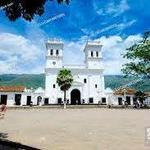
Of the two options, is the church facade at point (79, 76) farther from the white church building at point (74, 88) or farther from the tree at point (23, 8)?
the tree at point (23, 8)

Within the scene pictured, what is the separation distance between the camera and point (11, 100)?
6956cm

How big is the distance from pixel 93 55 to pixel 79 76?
6.48 meters

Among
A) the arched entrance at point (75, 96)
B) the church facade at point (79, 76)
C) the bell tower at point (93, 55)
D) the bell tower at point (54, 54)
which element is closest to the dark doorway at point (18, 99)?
the church facade at point (79, 76)

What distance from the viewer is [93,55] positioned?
74.1 m

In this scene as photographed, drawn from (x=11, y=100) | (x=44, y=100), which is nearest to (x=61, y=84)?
(x=44, y=100)

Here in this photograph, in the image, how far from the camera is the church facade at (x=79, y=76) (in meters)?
70.4

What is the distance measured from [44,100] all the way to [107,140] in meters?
59.7

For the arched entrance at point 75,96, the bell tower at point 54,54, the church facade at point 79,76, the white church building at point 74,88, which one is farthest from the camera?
the bell tower at point 54,54

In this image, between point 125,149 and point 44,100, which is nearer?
point 125,149

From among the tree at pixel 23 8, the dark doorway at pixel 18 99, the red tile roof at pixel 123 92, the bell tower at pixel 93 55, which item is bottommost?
the tree at pixel 23 8

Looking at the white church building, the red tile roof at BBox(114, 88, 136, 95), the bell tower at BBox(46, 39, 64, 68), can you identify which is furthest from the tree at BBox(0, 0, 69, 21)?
the red tile roof at BBox(114, 88, 136, 95)

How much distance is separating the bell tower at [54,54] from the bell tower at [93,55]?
263 inches

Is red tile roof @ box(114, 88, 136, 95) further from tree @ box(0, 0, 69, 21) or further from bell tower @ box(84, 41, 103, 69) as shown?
tree @ box(0, 0, 69, 21)

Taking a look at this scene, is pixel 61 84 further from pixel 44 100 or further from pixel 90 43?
pixel 90 43
